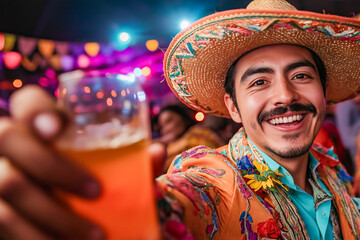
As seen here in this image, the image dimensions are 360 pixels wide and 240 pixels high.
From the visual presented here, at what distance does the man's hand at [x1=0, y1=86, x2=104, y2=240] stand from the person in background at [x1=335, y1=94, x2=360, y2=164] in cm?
394

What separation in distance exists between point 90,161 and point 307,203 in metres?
1.48

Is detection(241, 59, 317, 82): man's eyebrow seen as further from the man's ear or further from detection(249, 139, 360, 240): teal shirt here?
detection(249, 139, 360, 240): teal shirt

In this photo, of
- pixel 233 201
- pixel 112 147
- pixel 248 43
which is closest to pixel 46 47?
pixel 248 43

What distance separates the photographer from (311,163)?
182cm

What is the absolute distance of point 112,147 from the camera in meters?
0.45

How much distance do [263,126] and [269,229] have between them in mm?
583

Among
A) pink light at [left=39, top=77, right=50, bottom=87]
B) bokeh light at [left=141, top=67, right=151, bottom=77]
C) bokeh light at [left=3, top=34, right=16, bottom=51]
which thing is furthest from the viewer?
bokeh light at [left=141, top=67, right=151, bottom=77]

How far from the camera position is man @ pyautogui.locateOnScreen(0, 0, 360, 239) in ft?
3.63

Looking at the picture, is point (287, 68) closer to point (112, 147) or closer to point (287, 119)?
point (287, 119)

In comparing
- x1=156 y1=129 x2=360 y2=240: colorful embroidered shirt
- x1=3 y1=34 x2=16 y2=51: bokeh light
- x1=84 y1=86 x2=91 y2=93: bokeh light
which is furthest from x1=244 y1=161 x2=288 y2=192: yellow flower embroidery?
x1=3 y1=34 x2=16 y2=51: bokeh light

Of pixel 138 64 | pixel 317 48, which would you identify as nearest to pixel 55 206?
pixel 317 48

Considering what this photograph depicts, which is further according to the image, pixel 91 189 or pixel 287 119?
pixel 287 119

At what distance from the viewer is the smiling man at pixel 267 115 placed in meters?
1.20

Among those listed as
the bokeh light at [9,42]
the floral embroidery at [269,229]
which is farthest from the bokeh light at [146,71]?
the floral embroidery at [269,229]
